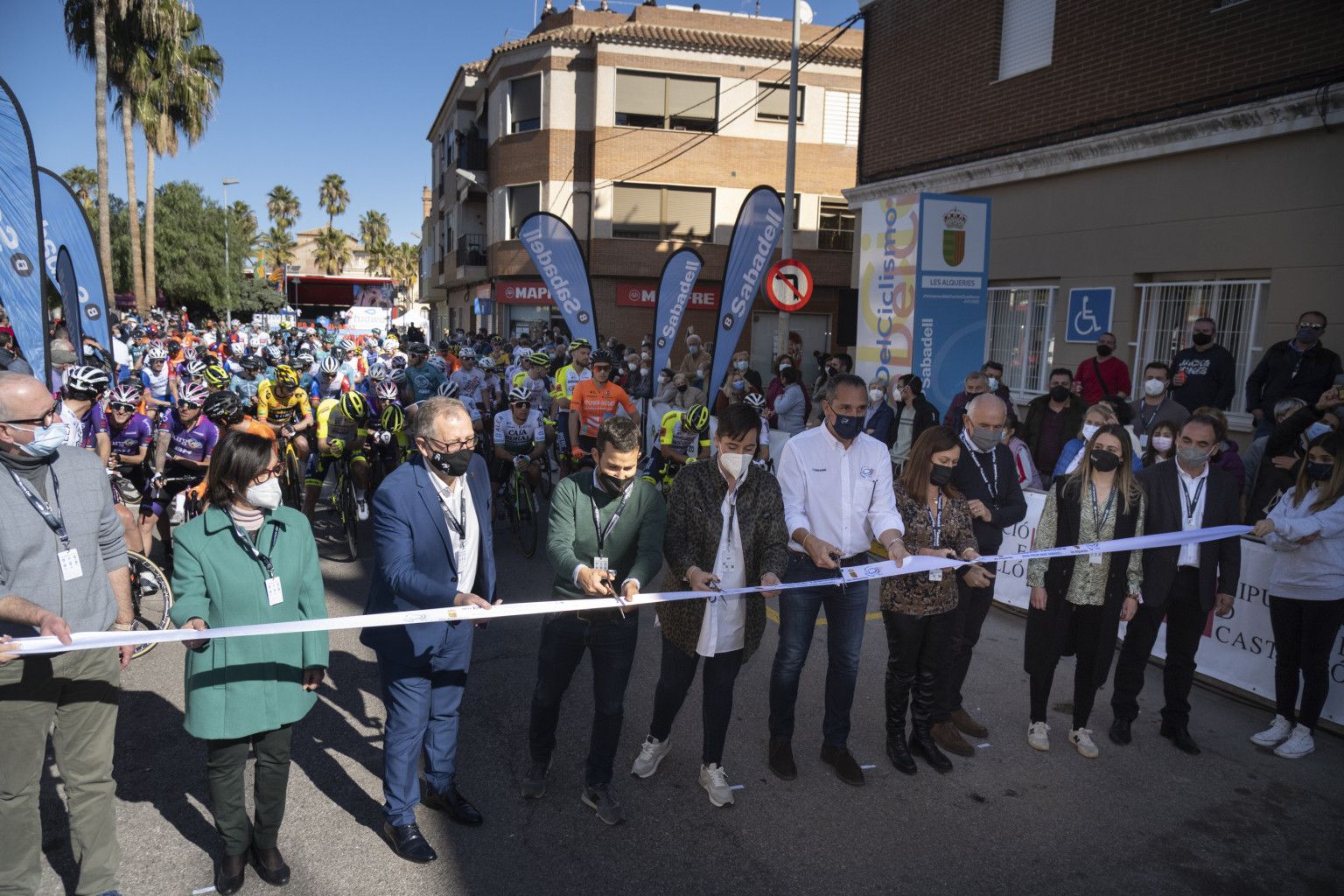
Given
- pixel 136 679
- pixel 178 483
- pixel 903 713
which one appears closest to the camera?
pixel 903 713

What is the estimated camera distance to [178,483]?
7.05 m

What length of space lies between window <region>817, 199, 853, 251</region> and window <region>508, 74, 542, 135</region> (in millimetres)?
11093

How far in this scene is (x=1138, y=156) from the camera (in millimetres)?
12031

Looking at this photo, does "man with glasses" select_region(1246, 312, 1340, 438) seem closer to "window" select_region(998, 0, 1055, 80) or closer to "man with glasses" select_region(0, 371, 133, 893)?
"window" select_region(998, 0, 1055, 80)

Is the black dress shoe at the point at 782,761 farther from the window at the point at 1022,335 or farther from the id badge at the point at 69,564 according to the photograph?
the window at the point at 1022,335

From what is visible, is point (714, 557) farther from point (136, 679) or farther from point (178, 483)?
point (178, 483)

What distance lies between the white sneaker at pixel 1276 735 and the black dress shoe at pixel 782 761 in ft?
9.52

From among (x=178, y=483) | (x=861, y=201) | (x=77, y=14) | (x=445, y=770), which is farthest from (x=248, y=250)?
(x=445, y=770)

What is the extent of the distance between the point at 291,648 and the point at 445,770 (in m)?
1.02

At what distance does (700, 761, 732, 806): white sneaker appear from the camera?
4.19m

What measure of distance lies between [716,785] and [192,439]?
17.4ft

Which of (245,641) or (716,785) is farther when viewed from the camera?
(716,785)

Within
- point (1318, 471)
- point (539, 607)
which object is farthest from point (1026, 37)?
point (539, 607)

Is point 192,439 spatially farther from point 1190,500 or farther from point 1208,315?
point 1208,315
